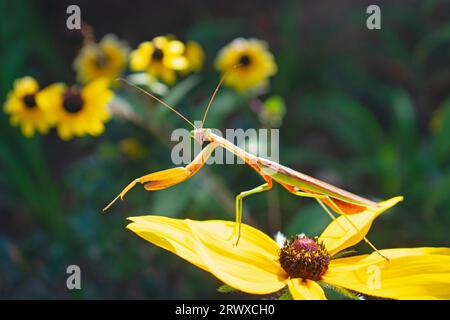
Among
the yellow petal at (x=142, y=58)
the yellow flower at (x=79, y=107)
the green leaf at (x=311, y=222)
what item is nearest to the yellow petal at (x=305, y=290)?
the green leaf at (x=311, y=222)

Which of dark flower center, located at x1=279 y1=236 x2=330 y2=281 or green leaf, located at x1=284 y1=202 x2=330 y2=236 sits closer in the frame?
dark flower center, located at x1=279 y1=236 x2=330 y2=281

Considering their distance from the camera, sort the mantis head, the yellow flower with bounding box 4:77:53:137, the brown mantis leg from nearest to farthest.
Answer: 1. the brown mantis leg
2. the mantis head
3. the yellow flower with bounding box 4:77:53:137

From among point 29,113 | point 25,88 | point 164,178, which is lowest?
point 164,178

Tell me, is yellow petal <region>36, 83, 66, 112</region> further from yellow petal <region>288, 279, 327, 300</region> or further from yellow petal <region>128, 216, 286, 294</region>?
yellow petal <region>288, 279, 327, 300</region>

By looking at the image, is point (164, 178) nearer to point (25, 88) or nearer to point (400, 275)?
point (400, 275)

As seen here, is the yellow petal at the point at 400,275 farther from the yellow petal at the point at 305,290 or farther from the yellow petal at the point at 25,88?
the yellow petal at the point at 25,88

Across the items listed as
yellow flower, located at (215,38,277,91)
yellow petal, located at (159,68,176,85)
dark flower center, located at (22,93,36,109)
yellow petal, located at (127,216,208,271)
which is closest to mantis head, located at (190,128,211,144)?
yellow petal, located at (127,216,208,271)

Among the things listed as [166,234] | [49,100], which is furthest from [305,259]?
[49,100]

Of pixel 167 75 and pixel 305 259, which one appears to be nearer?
pixel 305 259
